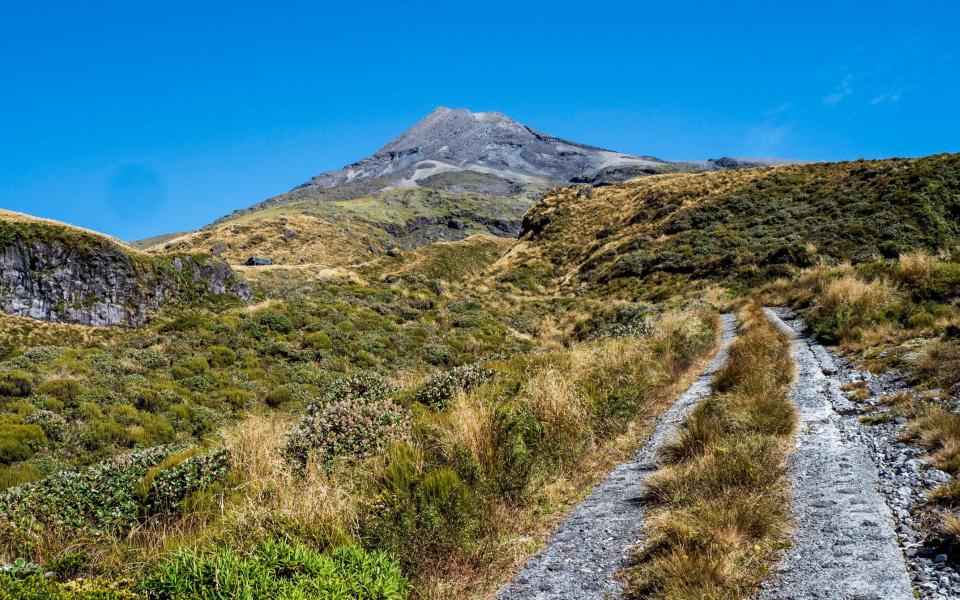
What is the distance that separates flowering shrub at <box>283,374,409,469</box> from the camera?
577 centimetres

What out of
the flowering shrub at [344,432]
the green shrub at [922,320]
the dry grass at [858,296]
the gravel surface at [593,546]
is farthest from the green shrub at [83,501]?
the dry grass at [858,296]

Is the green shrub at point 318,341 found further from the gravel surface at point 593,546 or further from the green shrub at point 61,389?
the gravel surface at point 593,546

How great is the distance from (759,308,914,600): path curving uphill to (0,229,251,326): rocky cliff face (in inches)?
1776

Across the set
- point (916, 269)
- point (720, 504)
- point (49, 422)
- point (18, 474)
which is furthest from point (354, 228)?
point (720, 504)

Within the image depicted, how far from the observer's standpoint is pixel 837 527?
4.02 meters

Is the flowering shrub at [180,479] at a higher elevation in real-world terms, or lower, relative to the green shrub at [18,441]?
higher

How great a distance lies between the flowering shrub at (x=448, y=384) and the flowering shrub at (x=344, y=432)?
128 centimetres

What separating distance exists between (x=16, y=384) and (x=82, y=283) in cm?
3012

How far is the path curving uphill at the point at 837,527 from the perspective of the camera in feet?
10.8

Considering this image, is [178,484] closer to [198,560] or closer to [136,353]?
[198,560]

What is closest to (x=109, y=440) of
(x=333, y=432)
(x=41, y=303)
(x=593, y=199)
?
(x=333, y=432)

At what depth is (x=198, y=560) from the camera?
130 inches

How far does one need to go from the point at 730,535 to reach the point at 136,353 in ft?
64.7

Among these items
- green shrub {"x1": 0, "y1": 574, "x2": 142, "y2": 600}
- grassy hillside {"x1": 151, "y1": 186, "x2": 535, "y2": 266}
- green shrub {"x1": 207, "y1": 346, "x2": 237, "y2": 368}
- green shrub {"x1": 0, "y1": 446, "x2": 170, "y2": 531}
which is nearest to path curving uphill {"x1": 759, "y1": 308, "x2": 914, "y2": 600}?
green shrub {"x1": 0, "y1": 574, "x2": 142, "y2": 600}
